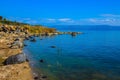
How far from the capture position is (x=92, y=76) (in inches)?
1869

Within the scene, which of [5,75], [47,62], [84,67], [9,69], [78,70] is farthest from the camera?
[47,62]

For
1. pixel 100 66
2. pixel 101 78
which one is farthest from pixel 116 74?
pixel 100 66

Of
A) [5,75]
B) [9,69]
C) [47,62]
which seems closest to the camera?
[5,75]

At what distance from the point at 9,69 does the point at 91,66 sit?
19.3 meters

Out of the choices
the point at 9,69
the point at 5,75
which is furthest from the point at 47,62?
the point at 5,75

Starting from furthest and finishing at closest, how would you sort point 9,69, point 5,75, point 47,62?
point 47,62
point 9,69
point 5,75

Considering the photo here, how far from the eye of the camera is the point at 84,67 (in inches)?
2217

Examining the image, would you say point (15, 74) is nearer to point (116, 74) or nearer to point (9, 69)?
point (9, 69)

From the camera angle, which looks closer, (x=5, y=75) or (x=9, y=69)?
(x=5, y=75)

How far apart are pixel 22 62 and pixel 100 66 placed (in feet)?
59.1

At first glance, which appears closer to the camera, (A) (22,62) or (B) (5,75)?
(B) (5,75)

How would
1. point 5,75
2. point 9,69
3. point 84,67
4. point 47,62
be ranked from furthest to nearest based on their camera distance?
point 47,62 → point 84,67 → point 9,69 → point 5,75

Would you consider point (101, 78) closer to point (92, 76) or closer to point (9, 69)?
point (92, 76)

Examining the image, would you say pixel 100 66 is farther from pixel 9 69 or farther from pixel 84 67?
pixel 9 69
